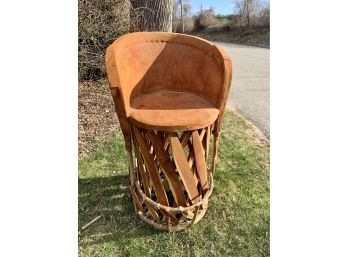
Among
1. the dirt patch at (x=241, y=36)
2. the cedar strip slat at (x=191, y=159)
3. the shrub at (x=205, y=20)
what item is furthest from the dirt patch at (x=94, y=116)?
the dirt patch at (x=241, y=36)

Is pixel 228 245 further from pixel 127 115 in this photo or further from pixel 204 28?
pixel 204 28

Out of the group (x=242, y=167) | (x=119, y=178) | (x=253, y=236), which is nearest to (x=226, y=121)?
(x=242, y=167)

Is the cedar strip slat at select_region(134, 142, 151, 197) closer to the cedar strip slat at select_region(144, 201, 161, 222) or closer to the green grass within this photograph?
the cedar strip slat at select_region(144, 201, 161, 222)

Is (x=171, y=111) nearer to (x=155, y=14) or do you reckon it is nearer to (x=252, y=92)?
(x=155, y=14)

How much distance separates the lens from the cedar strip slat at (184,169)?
5.97 ft

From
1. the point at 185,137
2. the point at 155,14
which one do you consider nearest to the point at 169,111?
the point at 185,137

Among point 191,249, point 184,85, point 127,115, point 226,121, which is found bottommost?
point 191,249

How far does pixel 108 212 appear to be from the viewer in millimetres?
2312

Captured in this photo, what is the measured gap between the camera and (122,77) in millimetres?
1896

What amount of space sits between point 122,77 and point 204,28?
11.0 m

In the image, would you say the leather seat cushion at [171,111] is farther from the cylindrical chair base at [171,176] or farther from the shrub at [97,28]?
the shrub at [97,28]

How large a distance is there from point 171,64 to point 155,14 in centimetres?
167

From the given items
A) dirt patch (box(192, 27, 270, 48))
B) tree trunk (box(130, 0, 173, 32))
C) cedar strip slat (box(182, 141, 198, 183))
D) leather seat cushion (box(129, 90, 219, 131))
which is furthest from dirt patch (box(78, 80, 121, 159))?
dirt patch (box(192, 27, 270, 48))

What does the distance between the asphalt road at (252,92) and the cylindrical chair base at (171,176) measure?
1.73 metres
